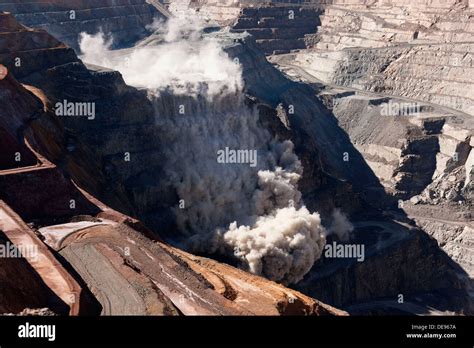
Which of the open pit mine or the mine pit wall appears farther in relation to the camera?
the mine pit wall

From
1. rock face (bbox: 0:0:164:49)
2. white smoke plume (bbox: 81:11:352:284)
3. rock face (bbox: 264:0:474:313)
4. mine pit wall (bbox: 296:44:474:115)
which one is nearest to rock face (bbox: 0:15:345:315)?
white smoke plume (bbox: 81:11:352:284)

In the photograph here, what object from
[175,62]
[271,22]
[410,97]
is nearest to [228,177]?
[175,62]

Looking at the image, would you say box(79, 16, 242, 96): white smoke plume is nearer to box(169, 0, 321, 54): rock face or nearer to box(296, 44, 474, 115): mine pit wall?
box(296, 44, 474, 115): mine pit wall

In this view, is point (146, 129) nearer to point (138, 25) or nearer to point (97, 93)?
point (97, 93)

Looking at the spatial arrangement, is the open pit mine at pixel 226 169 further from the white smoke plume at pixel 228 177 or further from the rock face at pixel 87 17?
the rock face at pixel 87 17

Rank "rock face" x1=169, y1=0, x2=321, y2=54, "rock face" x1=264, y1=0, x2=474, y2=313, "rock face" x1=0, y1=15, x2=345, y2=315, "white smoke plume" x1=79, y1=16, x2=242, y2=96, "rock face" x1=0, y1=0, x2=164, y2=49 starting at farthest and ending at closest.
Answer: "rock face" x1=169, y1=0, x2=321, y2=54, "rock face" x1=0, y1=0, x2=164, y2=49, "rock face" x1=264, y1=0, x2=474, y2=313, "white smoke plume" x1=79, y1=16, x2=242, y2=96, "rock face" x1=0, y1=15, x2=345, y2=315

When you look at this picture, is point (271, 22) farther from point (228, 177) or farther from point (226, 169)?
point (228, 177)
